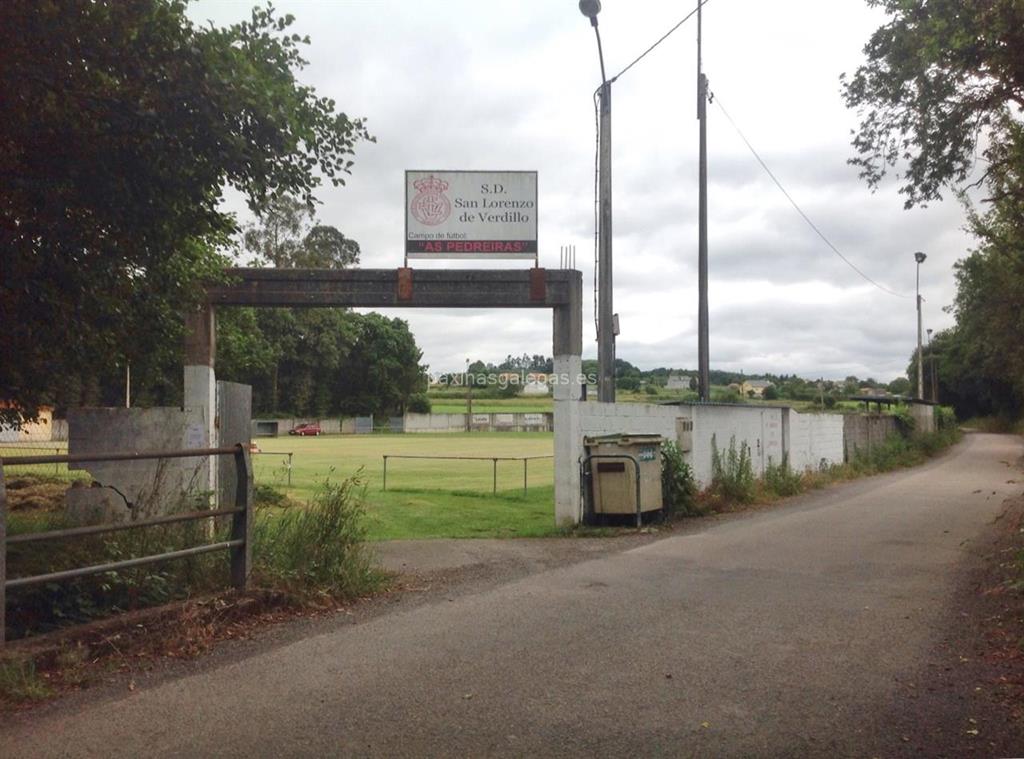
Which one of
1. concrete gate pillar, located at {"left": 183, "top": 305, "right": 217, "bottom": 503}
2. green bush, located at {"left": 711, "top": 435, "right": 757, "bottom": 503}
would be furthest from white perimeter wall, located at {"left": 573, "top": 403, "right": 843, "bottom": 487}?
concrete gate pillar, located at {"left": 183, "top": 305, "right": 217, "bottom": 503}

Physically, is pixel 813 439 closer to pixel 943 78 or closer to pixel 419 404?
pixel 943 78

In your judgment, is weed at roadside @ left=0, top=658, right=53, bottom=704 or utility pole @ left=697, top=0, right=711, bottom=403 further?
utility pole @ left=697, top=0, right=711, bottom=403

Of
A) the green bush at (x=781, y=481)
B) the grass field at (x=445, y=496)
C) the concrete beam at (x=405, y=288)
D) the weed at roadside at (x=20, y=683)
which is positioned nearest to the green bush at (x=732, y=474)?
the green bush at (x=781, y=481)

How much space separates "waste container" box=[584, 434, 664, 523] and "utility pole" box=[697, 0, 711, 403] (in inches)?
233

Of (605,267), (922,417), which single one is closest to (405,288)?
(605,267)

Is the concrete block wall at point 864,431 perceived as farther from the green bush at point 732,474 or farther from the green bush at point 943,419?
the green bush at point 943,419

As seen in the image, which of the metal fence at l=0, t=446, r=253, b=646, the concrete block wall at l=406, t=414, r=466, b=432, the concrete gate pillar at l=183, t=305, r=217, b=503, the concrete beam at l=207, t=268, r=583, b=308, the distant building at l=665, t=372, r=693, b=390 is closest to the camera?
A: the metal fence at l=0, t=446, r=253, b=646

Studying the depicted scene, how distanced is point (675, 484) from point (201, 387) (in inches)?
282

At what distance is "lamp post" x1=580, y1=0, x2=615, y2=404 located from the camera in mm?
15211

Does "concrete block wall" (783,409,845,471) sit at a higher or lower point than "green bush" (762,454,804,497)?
higher

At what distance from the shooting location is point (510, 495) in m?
21.2

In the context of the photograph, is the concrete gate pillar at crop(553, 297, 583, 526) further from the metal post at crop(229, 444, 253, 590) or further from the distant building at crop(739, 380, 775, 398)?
the distant building at crop(739, 380, 775, 398)

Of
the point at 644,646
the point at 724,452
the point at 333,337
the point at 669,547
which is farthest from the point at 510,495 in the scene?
the point at 333,337

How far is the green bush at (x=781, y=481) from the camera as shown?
66.0 feet
